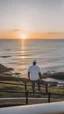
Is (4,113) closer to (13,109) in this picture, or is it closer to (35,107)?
(13,109)

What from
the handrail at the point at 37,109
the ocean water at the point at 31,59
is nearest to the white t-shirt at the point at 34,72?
the handrail at the point at 37,109

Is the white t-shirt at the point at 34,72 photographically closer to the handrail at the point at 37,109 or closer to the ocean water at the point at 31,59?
the handrail at the point at 37,109

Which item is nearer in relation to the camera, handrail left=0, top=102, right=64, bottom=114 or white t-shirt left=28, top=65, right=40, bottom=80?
handrail left=0, top=102, right=64, bottom=114

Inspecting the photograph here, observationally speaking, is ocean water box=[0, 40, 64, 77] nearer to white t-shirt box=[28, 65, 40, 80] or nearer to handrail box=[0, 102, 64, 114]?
white t-shirt box=[28, 65, 40, 80]

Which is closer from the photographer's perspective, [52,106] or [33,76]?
[52,106]

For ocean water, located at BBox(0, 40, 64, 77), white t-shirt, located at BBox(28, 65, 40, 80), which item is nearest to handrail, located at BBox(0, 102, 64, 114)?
white t-shirt, located at BBox(28, 65, 40, 80)

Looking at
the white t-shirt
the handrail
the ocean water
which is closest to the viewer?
the handrail

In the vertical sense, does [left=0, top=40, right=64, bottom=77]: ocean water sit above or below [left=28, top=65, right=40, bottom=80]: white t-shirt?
above

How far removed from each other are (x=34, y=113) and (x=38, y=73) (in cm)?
679

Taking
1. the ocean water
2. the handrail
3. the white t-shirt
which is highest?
the ocean water

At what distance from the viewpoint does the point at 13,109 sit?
82.9 inches

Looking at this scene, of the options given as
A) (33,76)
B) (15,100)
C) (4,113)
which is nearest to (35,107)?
(4,113)

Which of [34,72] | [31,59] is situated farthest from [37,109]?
[31,59]

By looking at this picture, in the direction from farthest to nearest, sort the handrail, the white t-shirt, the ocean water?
the ocean water → the white t-shirt → the handrail
